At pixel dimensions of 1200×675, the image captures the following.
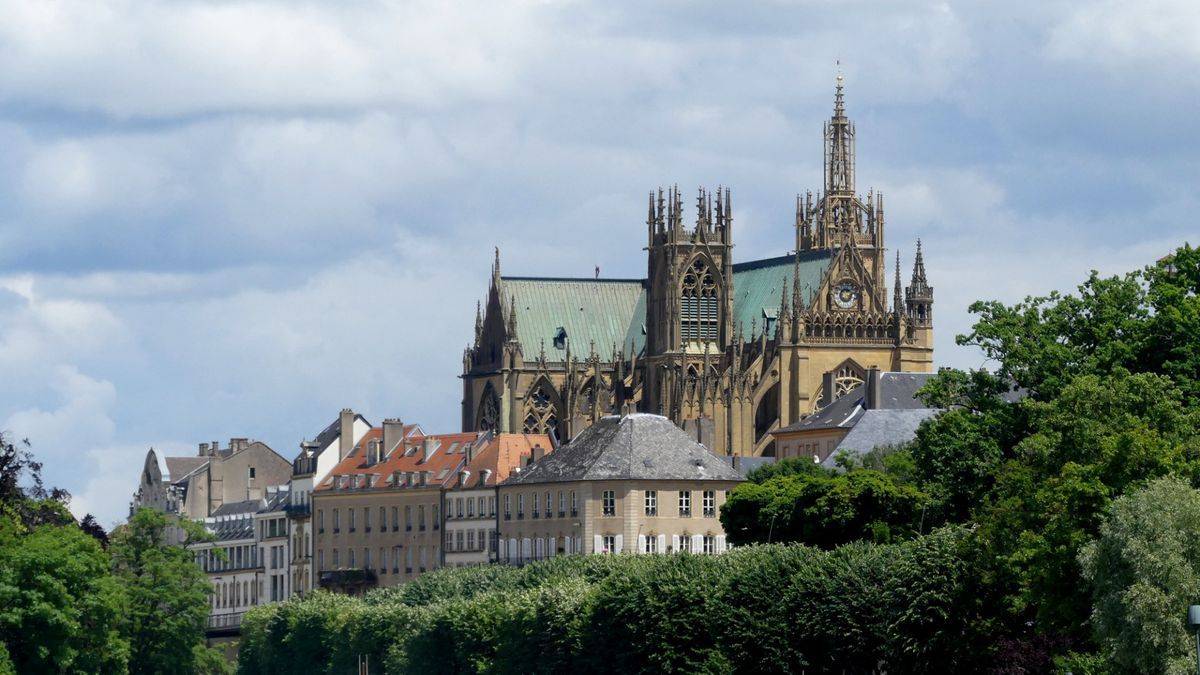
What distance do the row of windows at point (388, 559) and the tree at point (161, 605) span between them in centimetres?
2289

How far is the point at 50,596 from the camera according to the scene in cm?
12756

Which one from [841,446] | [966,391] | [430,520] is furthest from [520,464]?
[966,391]

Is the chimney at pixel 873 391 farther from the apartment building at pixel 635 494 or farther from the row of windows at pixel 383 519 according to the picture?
the row of windows at pixel 383 519

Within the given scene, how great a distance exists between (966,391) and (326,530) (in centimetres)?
8727

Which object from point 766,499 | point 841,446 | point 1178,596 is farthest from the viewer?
point 841,446

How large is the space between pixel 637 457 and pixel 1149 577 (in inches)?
3189

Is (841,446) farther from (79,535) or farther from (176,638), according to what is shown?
(79,535)

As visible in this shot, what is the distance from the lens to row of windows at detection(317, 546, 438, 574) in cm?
18000

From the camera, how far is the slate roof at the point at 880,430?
171 m

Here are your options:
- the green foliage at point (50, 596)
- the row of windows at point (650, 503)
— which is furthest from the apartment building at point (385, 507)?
the green foliage at point (50, 596)

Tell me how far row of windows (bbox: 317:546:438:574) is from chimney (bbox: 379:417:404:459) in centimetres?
682

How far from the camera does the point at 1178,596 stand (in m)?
81.5

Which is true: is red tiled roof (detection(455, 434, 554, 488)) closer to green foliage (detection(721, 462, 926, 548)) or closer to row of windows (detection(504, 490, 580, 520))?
row of windows (detection(504, 490, 580, 520))

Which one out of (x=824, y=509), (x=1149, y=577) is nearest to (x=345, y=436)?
(x=824, y=509)
